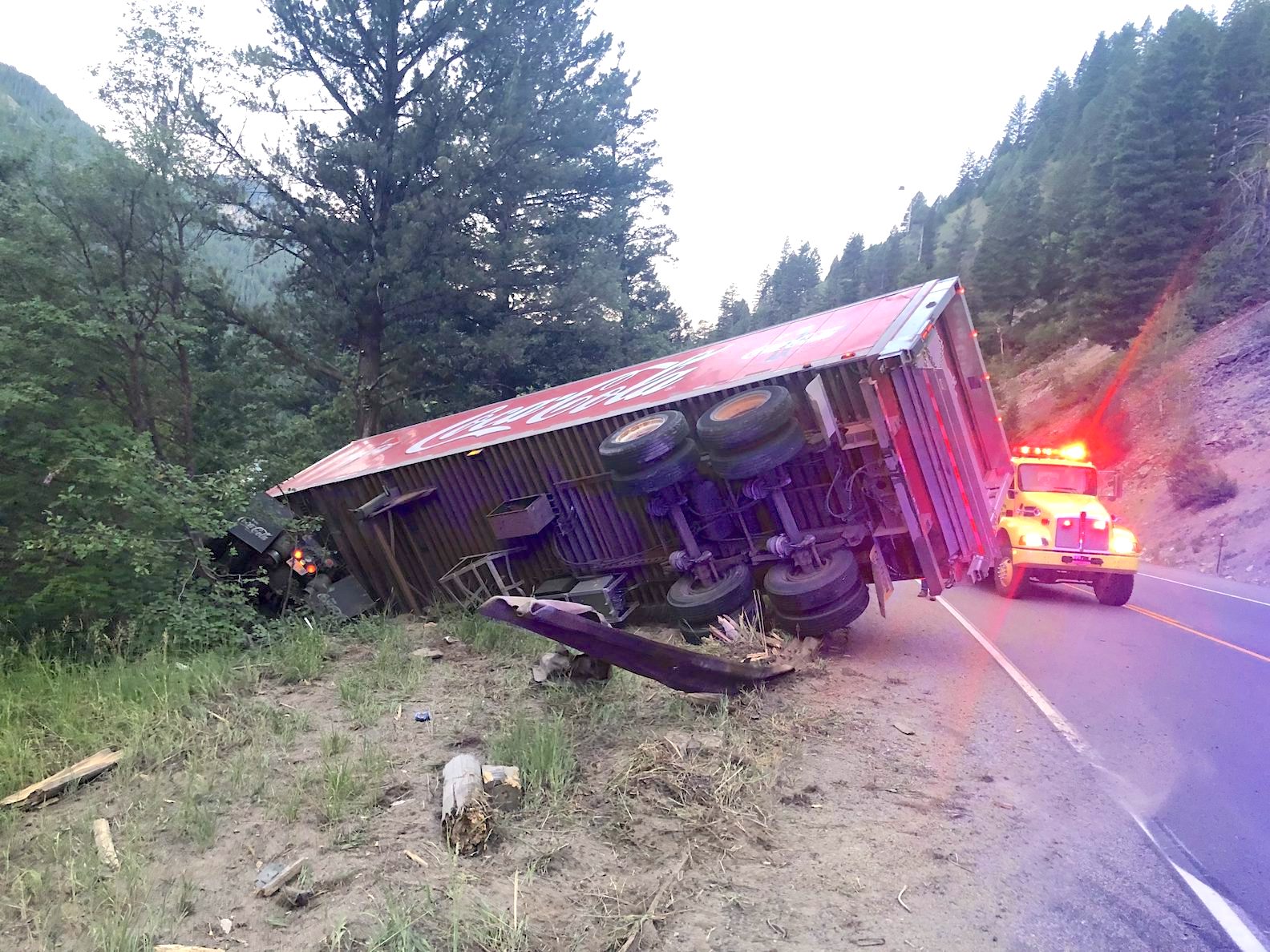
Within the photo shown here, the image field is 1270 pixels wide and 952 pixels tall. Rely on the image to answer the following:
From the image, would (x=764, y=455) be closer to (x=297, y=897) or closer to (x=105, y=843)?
(x=297, y=897)

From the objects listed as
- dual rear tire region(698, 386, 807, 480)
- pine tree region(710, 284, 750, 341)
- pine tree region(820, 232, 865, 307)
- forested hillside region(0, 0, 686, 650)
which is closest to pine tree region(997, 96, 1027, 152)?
pine tree region(820, 232, 865, 307)

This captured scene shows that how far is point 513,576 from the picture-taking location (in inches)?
336

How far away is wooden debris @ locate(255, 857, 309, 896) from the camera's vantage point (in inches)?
124

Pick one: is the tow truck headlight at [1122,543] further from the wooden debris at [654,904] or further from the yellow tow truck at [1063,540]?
the wooden debris at [654,904]

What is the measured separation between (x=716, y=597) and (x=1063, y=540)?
6.29m

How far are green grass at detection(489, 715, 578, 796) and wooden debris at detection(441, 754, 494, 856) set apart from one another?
1.08 feet

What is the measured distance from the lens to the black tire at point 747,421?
6.32 metres

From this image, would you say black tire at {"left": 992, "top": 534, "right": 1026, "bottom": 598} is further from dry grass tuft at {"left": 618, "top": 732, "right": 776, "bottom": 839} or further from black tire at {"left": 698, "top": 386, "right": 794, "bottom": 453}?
dry grass tuft at {"left": 618, "top": 732, "right": 776, "bottom": 839}

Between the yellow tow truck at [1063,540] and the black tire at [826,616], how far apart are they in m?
3.95

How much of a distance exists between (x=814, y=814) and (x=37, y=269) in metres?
10.3

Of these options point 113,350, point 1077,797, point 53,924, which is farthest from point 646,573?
point 113,350

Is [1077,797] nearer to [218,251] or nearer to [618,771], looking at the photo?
[618,771]

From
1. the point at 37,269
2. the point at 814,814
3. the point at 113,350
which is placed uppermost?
the point at 37,269

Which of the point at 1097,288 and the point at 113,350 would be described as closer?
the point at 113,350
